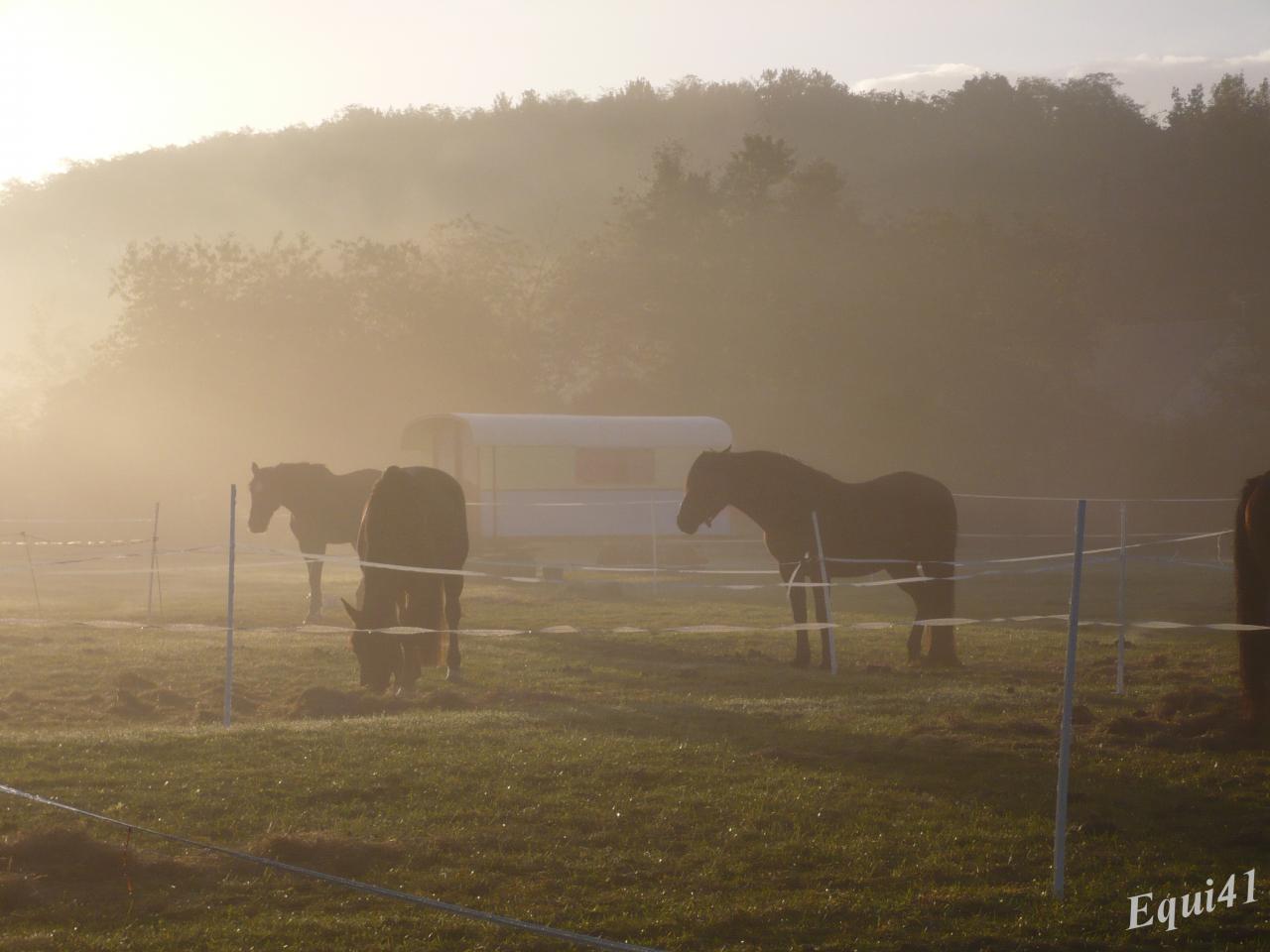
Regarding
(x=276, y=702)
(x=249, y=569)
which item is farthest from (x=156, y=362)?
(x=276, y=702)

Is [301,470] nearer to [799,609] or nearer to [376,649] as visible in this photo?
[376,649]

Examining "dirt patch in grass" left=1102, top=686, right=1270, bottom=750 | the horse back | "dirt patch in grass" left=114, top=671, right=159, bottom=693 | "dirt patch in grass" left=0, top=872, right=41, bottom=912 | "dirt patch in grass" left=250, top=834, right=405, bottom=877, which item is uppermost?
the horse back

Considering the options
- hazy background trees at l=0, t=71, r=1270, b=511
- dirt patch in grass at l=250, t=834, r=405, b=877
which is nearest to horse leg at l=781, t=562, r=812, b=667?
dirt patch in grass at l=250, t=834, r=405, b=877

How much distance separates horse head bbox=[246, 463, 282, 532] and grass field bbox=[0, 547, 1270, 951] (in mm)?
6187

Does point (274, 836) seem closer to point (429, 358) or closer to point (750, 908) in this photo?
point (750, 908)

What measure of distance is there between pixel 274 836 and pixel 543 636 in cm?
941

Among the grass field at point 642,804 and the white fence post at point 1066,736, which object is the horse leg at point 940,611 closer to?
the grass field at point 642,804

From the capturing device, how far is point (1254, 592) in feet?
Result: 27.0

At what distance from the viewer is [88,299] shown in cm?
10056

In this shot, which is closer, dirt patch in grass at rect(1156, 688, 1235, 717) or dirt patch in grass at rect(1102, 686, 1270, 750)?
dirt patch in grass at rect(1102, 686, 1270, 750)

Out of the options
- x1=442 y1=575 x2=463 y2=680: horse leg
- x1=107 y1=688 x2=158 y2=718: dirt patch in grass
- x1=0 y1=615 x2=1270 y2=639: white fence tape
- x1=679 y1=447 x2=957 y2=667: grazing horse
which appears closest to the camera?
x1=0 y1=615 x2=1270 y2=639: white fence tape

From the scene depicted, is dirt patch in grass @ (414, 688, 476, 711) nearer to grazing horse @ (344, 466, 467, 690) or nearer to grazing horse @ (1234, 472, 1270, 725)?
grazing horse @ (344, 466, 467, 690)

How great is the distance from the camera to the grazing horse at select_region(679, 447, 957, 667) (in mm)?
12609

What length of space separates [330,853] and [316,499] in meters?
12.9
